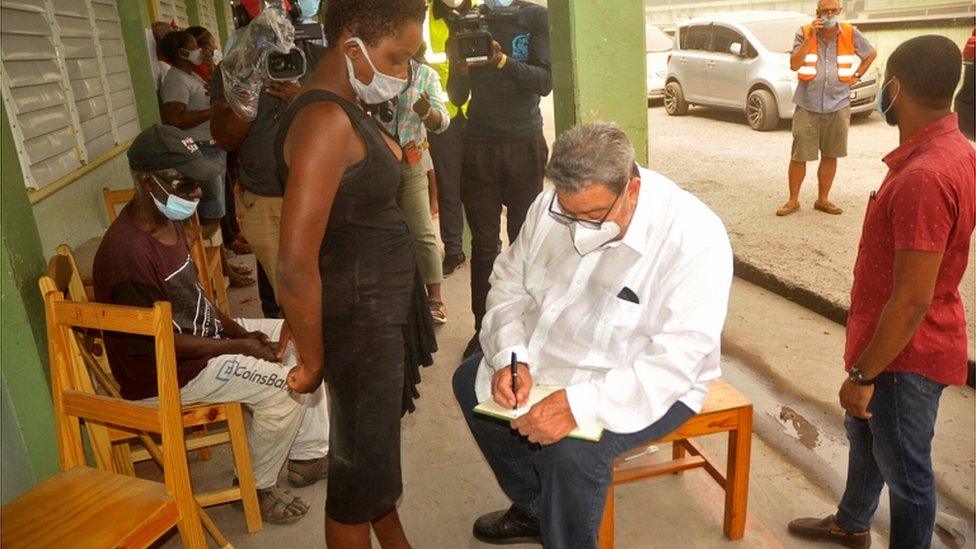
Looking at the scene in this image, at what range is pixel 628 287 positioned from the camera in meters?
2.10

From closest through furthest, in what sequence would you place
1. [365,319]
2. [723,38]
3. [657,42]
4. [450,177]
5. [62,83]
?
[365,319] < [62,83] < [450,177] < [723,38] < [657,42]

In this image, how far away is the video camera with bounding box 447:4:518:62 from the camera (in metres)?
3.43

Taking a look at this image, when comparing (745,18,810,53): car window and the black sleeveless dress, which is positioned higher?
(745,18,810,53): car window

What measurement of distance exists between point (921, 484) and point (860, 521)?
0.37 meters

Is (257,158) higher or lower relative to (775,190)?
higher

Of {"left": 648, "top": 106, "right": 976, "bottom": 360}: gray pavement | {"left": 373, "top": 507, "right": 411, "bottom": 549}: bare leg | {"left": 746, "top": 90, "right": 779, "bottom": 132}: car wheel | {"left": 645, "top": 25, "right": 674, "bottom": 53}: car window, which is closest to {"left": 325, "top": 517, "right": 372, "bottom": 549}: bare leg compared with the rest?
{"left": 373, "top": 507, "right": 411, "bottom": 549}: bare leg

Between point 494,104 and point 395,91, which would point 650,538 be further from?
point 494,104

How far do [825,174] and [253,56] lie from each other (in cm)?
483

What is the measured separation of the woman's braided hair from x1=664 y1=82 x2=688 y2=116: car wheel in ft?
35.4

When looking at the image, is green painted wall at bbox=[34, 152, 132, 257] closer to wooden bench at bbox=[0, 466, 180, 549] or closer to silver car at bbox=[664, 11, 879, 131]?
wooden bench at bbox=[0, 466, 180, 549]

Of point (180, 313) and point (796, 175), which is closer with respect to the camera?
point (180, 313)

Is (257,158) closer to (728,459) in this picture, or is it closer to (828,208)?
(728,459)

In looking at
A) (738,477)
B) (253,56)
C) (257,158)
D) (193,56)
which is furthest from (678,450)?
(193,56)

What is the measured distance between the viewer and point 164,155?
255 centimetres
